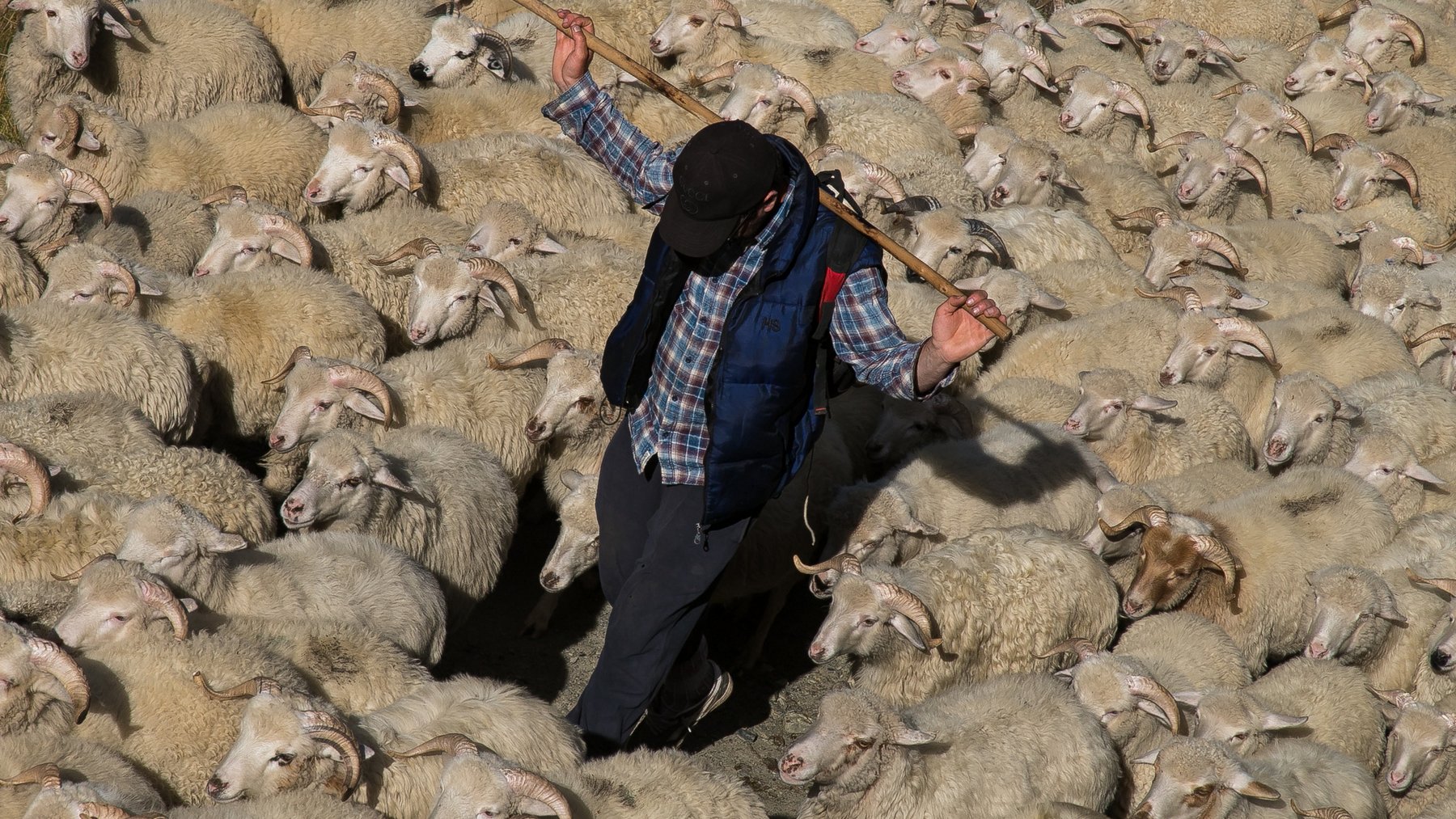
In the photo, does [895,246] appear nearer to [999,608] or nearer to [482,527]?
[999,608]

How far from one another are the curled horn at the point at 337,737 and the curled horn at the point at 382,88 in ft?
16.8

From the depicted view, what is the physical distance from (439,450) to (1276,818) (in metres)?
3.79

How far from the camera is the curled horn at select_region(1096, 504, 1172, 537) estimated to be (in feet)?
20.5

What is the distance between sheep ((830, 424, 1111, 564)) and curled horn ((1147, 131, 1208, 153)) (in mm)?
4178

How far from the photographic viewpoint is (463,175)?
8258mm

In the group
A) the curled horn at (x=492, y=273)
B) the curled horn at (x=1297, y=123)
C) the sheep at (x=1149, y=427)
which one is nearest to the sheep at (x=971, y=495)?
the sheep at (x=1149, y=427)

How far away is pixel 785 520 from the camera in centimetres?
643

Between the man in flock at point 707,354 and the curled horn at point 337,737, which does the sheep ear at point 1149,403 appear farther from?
the curled horn at point 337,737

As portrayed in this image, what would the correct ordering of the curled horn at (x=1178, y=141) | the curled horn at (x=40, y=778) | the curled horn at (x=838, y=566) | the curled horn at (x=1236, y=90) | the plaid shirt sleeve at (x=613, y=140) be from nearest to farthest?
the curled horn at (x=40, y=778), the plaid shirt sleeve at (x=613, y=140), the curled horn at (x=838, y=566), the curled horn at (x=1178, y=141), the curled horn at (x=1236, y=90)

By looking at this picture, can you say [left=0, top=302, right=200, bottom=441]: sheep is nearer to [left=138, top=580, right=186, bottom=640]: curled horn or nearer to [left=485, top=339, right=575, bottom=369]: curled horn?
[left=485, top=339, right=575, bottom=369]: curled horn

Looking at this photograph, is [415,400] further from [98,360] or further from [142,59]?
[142,59]

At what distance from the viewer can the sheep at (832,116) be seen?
919cm

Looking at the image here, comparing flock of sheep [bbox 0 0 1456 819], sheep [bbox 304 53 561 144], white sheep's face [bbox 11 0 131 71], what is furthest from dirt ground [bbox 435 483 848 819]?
white sheep's face [bbox 11 0 131 71]

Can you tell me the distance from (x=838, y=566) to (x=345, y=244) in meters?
3.46
